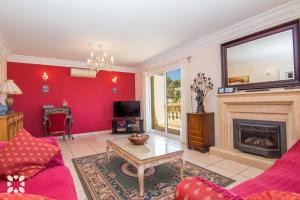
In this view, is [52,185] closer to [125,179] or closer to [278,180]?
[125,179]

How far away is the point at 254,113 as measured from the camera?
285cm

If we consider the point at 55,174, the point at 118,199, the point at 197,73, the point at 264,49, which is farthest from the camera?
the point at 197,73

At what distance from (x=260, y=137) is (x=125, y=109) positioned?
12.8 feet

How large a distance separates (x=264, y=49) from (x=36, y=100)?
214 inches

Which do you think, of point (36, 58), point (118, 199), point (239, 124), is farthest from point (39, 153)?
point (36, 58)

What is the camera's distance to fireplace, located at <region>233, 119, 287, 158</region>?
2.57 m

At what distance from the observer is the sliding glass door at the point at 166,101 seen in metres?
5.04

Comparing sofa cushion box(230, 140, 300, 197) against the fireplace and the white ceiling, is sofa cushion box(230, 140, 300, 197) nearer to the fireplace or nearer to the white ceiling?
the fireplace

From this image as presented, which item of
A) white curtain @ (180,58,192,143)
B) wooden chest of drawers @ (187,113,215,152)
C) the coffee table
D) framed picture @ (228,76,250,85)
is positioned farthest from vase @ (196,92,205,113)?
the coffee table

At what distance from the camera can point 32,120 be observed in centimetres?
468

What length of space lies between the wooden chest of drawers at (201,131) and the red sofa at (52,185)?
8.39 feet

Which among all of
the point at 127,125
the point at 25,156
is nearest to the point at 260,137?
the point at 25,156

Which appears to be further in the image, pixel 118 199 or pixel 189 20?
pixel 189 20

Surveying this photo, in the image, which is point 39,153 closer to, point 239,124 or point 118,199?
point 118,199
